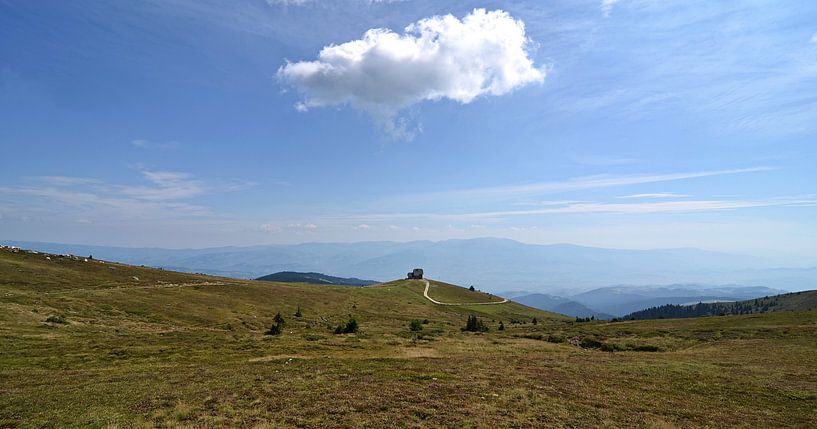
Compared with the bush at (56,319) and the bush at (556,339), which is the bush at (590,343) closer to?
the bush at (556,339)

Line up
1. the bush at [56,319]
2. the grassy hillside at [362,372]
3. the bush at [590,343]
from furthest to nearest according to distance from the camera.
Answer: the bush at [590,343], the bush at [56,319], the grassy hillside at [362,372]

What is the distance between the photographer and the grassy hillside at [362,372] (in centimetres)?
1880

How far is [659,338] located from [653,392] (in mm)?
32273

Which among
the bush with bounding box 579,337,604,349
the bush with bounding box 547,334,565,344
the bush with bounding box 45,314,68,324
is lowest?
the bush with bounding box 45,314,68,324

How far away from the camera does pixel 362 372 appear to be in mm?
28484

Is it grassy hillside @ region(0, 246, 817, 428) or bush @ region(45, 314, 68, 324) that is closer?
grassy hillside @ region(0, 246, 817, 428)

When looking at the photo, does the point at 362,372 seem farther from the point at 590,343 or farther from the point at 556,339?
the point at 556,339

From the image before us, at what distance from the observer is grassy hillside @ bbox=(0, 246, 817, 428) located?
18.8 metres

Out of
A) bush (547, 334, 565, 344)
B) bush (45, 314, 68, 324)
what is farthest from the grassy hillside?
bush (547, 334, 565, 344)

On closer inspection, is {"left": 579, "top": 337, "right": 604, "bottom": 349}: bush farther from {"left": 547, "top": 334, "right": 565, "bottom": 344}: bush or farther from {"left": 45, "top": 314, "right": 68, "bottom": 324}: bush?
{"left": 45, "top": 314, "right": 68, "bottom": 324}: bush

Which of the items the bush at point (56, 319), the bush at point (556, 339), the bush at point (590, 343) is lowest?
the bush at point (56, 319)

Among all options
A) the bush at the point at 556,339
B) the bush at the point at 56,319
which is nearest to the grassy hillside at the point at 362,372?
the bush at the point at 56,319

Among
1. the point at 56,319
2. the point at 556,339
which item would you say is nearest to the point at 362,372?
the point at 556,339

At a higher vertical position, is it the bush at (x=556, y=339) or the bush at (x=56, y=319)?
the bush at (x=556, y=339)
